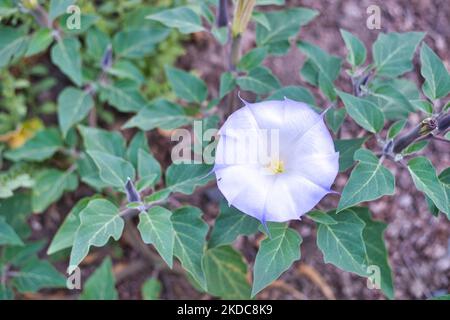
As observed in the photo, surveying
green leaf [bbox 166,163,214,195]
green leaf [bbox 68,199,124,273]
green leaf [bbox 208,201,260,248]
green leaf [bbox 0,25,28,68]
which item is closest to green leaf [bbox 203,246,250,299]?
green leaf [bbox 208,201,260,248]

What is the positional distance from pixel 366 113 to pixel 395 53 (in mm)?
331

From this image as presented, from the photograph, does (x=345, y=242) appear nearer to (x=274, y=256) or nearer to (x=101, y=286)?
(x=274, y=256)

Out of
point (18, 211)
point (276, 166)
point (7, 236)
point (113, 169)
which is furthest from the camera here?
point (18, 211)

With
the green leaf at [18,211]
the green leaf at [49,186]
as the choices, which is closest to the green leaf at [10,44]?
the green leaf at [49,186]

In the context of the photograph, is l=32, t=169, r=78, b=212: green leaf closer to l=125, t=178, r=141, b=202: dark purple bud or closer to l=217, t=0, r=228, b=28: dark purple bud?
l=125, t=178, r=141, b=202: dark purple bud

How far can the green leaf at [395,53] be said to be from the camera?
1660 mm

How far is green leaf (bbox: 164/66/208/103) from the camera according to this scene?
1871 mm

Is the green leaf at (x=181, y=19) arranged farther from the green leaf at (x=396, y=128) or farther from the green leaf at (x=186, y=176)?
the green leaf at (x=396, y=128)

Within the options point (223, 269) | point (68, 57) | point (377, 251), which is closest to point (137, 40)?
point (68, 57)

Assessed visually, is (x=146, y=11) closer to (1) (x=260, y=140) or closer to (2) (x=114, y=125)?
(2) (x=114, y=125)

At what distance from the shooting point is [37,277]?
192 cm

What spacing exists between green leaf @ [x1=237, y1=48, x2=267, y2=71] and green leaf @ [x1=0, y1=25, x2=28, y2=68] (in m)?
0.78

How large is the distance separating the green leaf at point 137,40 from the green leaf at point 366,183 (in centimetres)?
100
